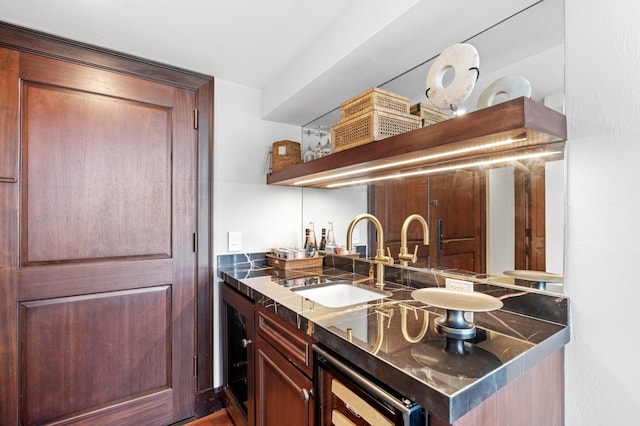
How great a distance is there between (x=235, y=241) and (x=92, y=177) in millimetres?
885

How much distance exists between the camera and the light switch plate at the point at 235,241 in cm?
206

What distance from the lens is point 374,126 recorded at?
4.25ft

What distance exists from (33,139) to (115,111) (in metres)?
0.40

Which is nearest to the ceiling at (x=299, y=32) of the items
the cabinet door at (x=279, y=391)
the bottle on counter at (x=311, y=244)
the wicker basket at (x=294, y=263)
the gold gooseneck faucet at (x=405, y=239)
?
the gold gooseneck faucet at (x=405, y=239)

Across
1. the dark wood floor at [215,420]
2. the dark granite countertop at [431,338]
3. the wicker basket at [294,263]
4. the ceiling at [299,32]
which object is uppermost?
the ceiling at [299,32]

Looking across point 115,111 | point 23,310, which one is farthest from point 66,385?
point 115,111

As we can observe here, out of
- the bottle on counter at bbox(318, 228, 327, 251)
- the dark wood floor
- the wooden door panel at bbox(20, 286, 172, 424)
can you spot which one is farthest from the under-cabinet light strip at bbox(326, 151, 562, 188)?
the dark wood floor

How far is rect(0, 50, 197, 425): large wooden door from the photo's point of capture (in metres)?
1.50

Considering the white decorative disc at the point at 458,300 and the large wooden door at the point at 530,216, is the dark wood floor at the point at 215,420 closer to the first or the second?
the white decorative disc at the point at 458,300

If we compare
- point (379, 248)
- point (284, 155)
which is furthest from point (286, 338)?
point (284, 155)

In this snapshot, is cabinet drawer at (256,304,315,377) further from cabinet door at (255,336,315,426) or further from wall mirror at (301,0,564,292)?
wall mirror at (301,0,564,292)

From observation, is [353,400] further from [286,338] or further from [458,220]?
[458,220]

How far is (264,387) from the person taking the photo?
1.41 metres

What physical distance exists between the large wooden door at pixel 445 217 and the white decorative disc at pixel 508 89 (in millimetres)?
346
